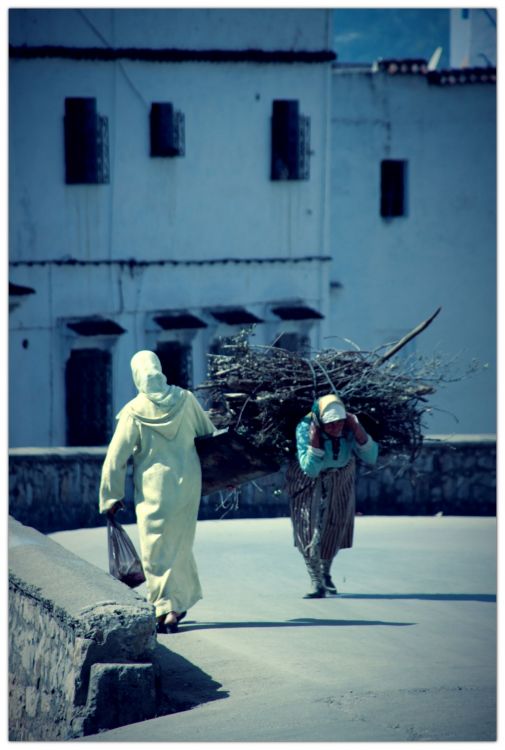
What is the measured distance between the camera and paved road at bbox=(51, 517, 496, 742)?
23.8 feet

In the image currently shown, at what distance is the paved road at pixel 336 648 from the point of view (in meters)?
7.25

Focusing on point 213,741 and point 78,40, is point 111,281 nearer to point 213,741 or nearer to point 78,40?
point 78,40

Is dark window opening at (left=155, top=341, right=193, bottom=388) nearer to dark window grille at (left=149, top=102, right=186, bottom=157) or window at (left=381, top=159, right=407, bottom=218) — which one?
dark window grille at (left=149, top=102, right=186, bottom=157)

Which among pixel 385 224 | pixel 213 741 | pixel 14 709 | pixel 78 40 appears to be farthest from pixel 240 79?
pixel 213 741

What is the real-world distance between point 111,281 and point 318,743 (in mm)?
17666

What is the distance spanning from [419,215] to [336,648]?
66.7ft

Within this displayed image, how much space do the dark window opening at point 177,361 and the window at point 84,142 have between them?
271 centimetres

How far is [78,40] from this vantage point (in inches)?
918

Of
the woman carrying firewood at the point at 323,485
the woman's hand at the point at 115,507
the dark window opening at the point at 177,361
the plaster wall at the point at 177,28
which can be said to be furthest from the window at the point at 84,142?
the woman's hand at the point at 115,507

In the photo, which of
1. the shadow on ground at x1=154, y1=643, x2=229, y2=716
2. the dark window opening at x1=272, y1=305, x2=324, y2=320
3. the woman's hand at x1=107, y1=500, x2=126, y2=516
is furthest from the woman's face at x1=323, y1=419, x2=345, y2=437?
the dark window opening at x1=272, y1=305, x2=324, y2=320

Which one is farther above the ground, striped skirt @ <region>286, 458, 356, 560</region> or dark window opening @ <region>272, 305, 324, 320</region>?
dark window opening @ <region>272, 305, 324, 320</region>

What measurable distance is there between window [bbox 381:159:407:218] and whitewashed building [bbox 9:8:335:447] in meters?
2.36

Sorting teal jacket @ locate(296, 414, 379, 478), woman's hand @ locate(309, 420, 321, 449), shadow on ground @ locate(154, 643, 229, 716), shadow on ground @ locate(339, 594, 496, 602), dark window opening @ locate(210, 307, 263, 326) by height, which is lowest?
shadow on ground @ locate(154, 643, 229, 716)

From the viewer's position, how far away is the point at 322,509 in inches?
403
